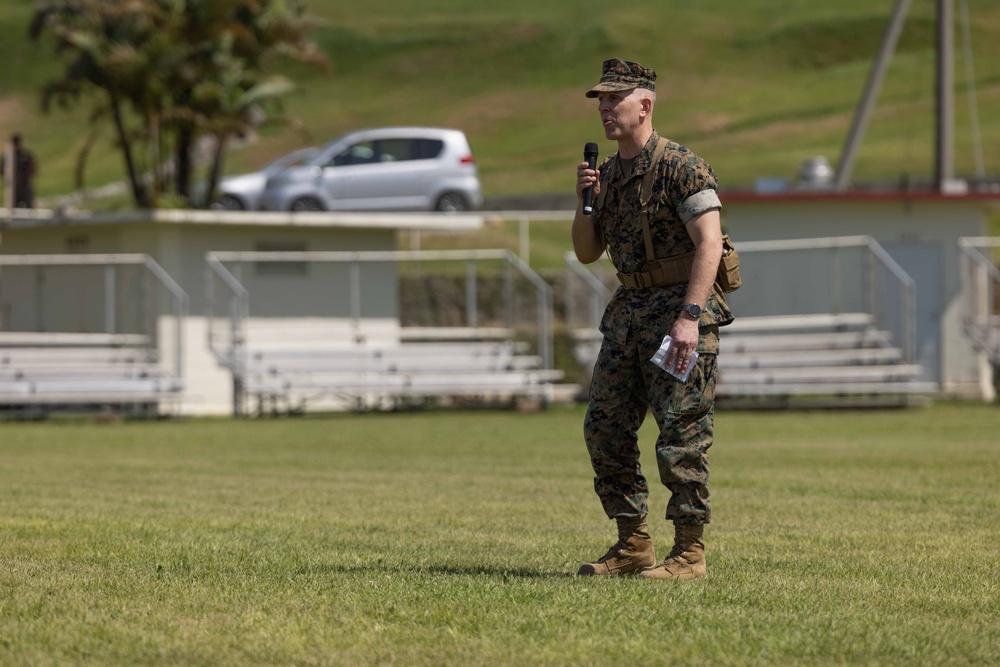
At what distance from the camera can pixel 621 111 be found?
6.81 metres

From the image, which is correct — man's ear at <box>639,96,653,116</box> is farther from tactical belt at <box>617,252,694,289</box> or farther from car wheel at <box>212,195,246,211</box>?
car wheel at <box>212,195,246,211</box>

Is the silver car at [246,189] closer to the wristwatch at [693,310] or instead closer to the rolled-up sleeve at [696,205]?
the rolled-up sleeve at [696,205]

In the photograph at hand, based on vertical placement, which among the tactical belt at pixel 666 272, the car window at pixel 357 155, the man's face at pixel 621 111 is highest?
the car window at pixel 357 155

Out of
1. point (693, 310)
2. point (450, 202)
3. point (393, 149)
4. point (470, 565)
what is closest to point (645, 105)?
point (693, 310)

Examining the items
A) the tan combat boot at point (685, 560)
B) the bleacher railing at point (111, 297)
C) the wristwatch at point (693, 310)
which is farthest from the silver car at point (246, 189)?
the wristwatch at point (693, 310)

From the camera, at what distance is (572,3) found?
3607 inches

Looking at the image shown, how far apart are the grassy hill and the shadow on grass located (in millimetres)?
45823

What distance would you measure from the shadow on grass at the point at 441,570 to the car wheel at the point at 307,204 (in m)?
23.2

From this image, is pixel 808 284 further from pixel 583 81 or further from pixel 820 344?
pixel 583 81

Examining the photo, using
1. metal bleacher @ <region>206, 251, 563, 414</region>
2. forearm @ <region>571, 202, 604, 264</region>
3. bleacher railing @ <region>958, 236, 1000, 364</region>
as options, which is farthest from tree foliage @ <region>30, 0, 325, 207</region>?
forearm @ <region>571, 202, 604, 264</region>

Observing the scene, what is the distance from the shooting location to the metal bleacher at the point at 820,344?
948 inches

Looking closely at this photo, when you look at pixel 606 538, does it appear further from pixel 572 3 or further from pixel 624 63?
pixel 572 3

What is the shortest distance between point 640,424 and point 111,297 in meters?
17.9

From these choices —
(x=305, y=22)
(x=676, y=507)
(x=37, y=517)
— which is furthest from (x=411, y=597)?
(x=305, y=22)
